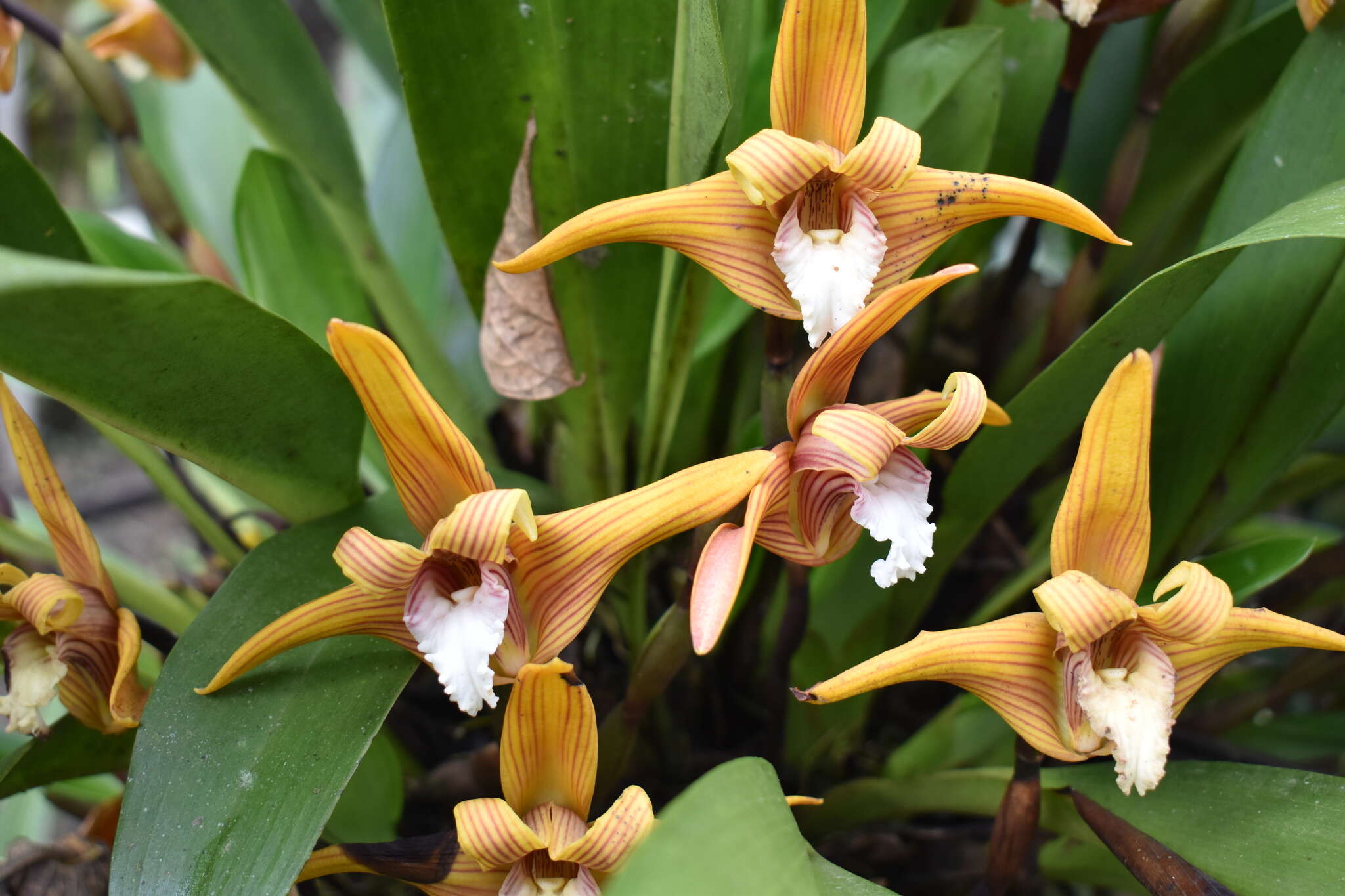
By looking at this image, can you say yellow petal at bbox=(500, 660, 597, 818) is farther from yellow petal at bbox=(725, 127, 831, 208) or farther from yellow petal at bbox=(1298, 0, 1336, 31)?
yellow petal at bbox=(1298, 0, 1336, 31)

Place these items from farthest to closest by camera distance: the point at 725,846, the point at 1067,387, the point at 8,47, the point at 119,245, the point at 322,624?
the point at 119,245
the point at 8,47
the point at 1067,387
the point at 322,624
the point at 725,846

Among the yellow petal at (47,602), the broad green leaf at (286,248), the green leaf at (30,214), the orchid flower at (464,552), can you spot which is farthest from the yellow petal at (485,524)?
the broad green leaf at (286,248)

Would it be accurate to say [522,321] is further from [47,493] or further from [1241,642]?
[1241,642]

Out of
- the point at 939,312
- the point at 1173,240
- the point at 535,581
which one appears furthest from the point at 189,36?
the point at 1173,240

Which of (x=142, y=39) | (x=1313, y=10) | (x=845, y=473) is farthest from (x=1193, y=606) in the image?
(x=142, y=39)

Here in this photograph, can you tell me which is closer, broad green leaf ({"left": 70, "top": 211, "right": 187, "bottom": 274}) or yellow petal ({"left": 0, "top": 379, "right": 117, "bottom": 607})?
yellow petal ({"left": 0, "top": 379, "right": 117, "bottom": 607})

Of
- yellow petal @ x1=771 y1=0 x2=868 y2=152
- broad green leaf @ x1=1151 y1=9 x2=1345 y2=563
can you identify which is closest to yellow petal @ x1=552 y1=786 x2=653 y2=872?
yellow petal @ x1=771 y1=0 x2=868 y2=152
